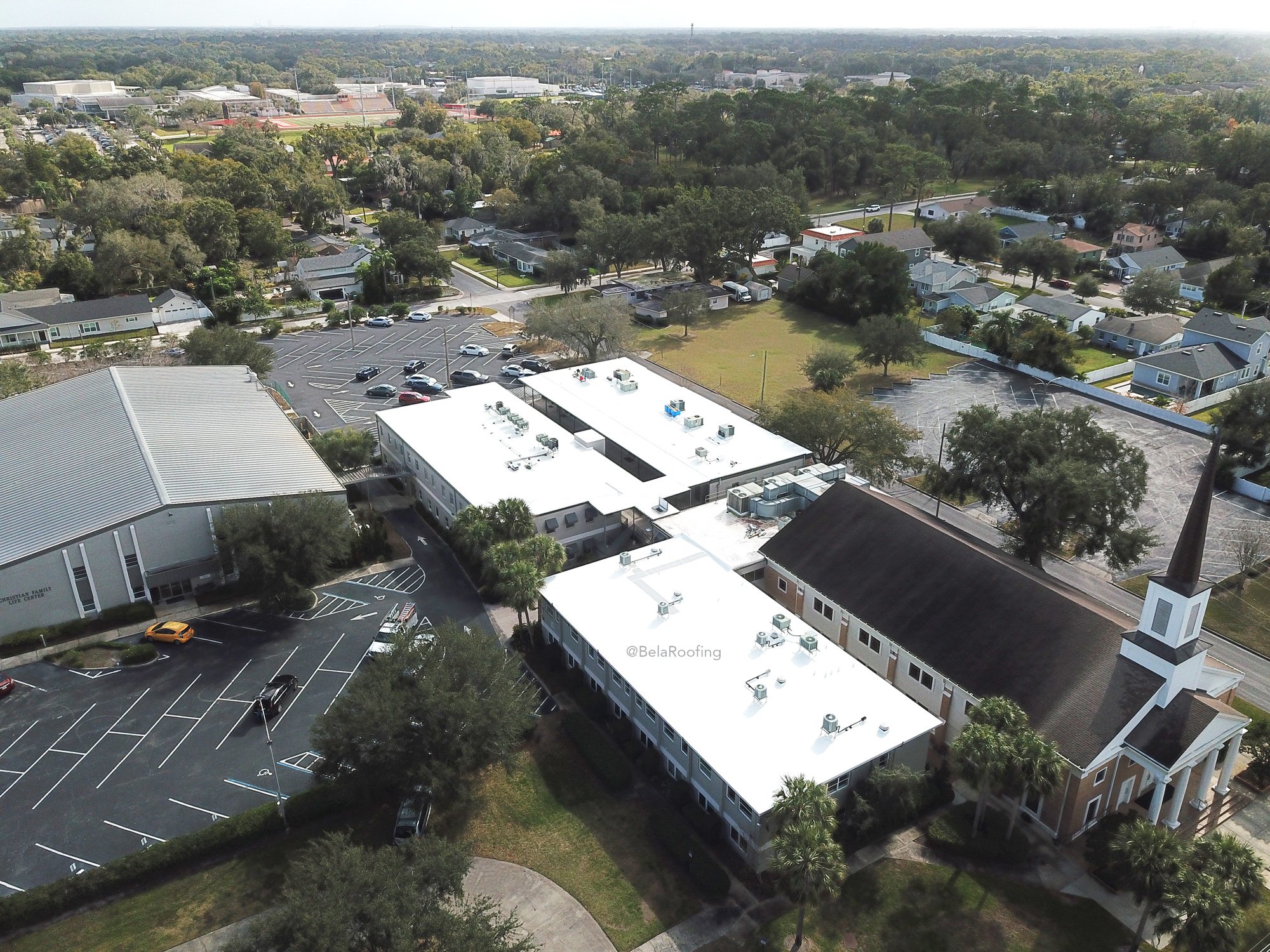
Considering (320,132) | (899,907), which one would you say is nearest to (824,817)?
(899,907)

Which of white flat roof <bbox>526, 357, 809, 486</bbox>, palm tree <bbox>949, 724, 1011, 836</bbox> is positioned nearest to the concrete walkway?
palm tree <bbox>949, 724, 1011, 836</bbox>

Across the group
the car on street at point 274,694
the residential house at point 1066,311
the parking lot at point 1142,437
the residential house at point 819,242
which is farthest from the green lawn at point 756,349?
the car on street at point 274,694

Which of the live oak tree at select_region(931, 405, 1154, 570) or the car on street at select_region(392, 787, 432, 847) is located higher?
the live oak tree at select_region(931, 405, 1154, 570)

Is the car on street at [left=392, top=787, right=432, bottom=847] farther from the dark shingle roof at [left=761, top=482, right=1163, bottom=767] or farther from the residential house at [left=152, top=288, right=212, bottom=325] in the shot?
the residential house at [left=152, top=288, right=212, bottom=325]

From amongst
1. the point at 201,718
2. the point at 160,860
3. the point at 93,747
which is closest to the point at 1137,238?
the point at 201,718

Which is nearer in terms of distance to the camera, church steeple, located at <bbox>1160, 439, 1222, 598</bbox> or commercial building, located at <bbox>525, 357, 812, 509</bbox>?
church steeple, located at <bbox>1160, 439, 1222, 598</bbox>

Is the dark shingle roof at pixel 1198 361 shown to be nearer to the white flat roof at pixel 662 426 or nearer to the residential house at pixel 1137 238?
the white flat roof at pixel 662 426

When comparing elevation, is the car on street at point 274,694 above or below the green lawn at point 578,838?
above

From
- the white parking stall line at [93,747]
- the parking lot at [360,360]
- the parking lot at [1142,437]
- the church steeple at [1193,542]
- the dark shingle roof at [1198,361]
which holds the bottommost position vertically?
the parking lot at [360,360]
